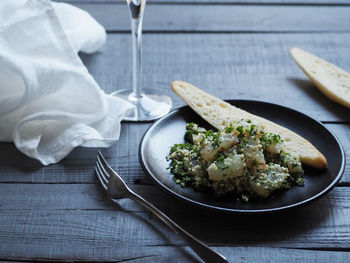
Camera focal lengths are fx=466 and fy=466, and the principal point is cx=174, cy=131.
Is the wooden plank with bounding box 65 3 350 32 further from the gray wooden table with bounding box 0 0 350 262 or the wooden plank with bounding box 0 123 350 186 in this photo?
the wooden plank with bounding box 0 123 350 186

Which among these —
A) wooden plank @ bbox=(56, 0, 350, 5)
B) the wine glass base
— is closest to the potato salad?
the wine glass base

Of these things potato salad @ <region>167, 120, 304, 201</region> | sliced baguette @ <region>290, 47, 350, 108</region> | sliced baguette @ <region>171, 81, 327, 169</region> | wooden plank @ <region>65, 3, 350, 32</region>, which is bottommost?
wooden plank @ <region>65, 3, 350, 32</region>

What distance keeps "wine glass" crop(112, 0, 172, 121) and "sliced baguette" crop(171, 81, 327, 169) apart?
0.38 ft

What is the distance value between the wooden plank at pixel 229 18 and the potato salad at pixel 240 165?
108 cm

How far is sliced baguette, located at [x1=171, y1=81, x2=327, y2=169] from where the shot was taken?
1226 millimetres

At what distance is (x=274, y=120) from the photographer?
144 cm

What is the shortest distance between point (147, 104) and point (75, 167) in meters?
0.41

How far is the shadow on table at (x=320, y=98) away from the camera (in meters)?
1.60

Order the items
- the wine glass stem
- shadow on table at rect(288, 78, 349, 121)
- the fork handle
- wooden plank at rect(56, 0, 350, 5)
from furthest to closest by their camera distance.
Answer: wooden plank at rect(56, 0, 350, 5) < shadow on table at rect(288, 78, 349, 121) < the wine glass stem < the fork handle

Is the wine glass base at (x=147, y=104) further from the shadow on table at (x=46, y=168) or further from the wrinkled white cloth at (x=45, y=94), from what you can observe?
the shadow on table at (x=46, y=168)

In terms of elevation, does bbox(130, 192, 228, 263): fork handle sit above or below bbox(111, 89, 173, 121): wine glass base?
above

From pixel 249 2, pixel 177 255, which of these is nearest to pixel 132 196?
pixel 177 255

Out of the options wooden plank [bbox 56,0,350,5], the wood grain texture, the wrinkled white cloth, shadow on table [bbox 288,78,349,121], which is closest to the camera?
the wrinkled white cloth

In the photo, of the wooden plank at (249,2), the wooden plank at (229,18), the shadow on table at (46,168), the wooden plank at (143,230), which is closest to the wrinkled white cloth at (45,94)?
the shadow on table at (46,168)
